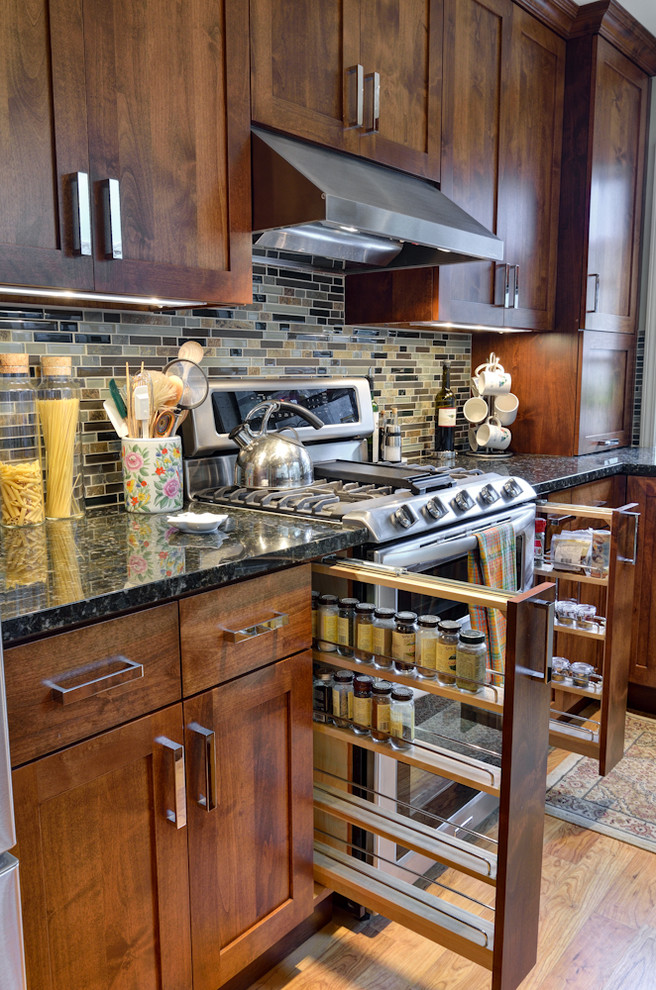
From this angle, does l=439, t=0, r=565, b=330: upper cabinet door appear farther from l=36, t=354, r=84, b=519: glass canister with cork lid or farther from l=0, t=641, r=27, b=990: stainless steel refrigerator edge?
l=0, t=641, r=27, b=990: stainless steel refrigerator edge

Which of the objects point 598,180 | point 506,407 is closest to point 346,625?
point 506,407

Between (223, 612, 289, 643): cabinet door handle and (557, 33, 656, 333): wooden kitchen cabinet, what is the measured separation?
2.13 meters

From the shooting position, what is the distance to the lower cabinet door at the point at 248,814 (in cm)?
134

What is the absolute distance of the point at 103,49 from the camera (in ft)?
4.72

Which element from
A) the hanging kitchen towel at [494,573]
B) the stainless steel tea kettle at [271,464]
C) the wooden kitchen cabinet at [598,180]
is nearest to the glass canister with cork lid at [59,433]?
the stainless steel tea kettle at [271,464]

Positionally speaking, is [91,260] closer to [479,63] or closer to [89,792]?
[89,792]

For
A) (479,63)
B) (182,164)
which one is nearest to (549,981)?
(182,164)

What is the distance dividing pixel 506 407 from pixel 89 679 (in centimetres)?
239

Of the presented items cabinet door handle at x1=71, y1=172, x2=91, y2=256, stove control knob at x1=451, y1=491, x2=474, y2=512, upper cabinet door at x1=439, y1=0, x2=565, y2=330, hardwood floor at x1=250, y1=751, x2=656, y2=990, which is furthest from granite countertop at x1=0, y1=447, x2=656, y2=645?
upper cabinet door at x1=439, y1=0, x2=565, y2=330

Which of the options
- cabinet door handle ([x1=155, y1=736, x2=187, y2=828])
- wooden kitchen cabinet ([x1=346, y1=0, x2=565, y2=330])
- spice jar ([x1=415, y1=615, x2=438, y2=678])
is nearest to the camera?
cabinet door handle ([x1=155, y1=736, x2=187, y2=828])

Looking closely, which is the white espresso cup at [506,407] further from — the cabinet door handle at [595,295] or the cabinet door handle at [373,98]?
the cabinet door handle at [373,98]

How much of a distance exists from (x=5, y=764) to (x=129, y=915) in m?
0.55

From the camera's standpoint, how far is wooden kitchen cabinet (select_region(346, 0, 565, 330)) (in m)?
2.42

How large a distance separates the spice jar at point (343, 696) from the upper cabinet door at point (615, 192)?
2021mm
